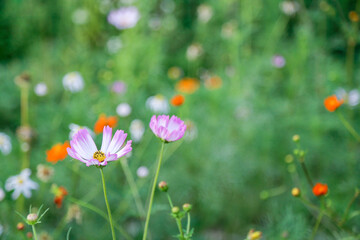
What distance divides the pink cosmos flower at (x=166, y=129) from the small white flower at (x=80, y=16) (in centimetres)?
187

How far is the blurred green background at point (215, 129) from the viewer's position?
3.69 ft

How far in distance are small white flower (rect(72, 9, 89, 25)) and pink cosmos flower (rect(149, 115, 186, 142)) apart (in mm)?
1875

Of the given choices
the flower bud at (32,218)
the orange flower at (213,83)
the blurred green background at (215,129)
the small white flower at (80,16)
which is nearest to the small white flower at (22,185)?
the blurred green background at (215,129)

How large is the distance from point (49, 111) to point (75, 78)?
23cm

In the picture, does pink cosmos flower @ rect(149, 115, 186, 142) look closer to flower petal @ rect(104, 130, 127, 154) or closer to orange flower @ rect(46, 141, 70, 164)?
flower petal @ rect(104, 130, 127, 154)

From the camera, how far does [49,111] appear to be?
4.82ft

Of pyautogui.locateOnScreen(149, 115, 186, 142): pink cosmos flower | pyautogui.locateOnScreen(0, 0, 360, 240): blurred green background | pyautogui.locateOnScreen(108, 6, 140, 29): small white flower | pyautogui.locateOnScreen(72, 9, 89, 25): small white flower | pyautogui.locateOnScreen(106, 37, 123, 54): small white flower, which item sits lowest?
pyautogui.locateOnScreen(0, 0, 360, 240): blurred green background

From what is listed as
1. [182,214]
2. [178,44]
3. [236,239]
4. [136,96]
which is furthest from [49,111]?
[178,44]

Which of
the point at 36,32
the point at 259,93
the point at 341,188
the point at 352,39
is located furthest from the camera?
the point at 36,32

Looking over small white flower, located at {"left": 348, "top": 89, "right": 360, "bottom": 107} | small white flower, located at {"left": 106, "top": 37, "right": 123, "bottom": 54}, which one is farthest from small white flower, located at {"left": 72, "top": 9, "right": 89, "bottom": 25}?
small white flower, located at {"left": 348, "top": 89, "right": 360, "bottom": 107}

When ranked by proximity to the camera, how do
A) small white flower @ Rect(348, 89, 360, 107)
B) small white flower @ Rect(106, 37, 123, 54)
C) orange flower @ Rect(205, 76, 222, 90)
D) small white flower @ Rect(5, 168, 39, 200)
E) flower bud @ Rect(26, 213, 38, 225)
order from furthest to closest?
small white flower @ Rect(106, 37, 123, 54) → orange flower @ Rect(205, 76, 222, 90) → small white flower @ Rect(348, 89, 360, 107) → small white flower @ Rect(5, 168, 39, 200) → flower bud @ Rect(26, 213, 38, 225)

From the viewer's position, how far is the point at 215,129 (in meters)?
1.45

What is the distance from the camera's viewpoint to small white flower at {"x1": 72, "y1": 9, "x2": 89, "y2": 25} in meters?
2.17

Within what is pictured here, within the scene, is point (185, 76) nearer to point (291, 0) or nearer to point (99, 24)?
point (99, 24)
